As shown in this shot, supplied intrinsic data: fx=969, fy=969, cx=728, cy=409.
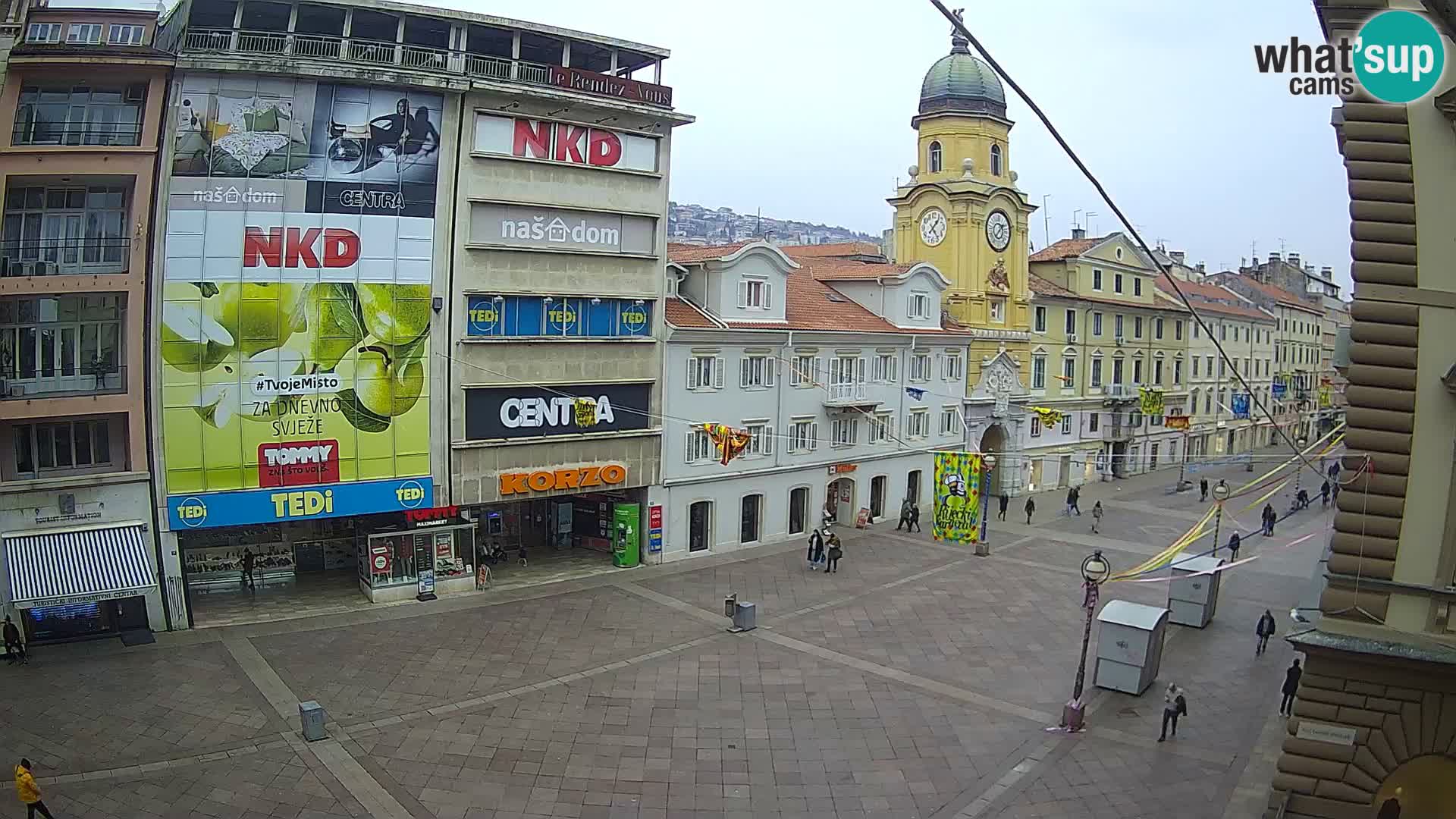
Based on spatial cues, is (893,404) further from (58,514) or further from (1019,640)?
(58,514)

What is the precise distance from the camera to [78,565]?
2483 cm

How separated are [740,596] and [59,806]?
18871 mm

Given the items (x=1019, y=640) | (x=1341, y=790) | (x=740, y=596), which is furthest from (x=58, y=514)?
(x=1341, y=790)

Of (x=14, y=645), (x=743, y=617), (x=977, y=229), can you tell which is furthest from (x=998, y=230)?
(x=14, y=645)

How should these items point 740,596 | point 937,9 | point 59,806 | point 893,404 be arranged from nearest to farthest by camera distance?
point 937,9
point 59,806
point 740,596
point 893,404

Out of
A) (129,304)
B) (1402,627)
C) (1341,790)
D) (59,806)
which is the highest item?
(129,304)

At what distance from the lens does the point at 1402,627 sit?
14312 millimetres

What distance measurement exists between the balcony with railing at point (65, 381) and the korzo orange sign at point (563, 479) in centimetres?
1111

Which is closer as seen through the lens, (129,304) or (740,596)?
(129,304)

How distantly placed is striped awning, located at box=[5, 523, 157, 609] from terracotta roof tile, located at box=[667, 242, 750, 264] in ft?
67.9

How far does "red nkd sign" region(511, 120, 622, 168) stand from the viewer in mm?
31062

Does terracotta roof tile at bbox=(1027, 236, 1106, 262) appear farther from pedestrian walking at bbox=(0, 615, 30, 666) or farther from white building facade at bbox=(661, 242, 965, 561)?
pedestrian walking at bbox=(0, 615, 30, 666)

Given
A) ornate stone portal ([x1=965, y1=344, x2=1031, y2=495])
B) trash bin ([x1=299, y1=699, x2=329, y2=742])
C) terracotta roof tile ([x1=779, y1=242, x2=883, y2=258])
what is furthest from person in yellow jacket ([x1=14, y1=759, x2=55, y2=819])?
terracotta roof tile ([x1=779, y1=242, x2=883, y2=258])

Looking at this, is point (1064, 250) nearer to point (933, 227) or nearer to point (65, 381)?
point (933, 227)
